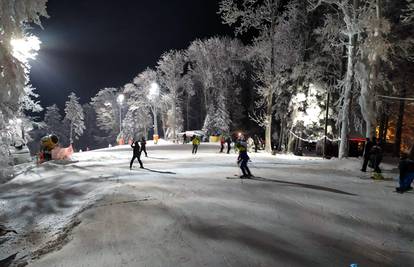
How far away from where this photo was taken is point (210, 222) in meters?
9.02

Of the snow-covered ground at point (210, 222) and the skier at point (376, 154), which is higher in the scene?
the skier at point (376, 154)

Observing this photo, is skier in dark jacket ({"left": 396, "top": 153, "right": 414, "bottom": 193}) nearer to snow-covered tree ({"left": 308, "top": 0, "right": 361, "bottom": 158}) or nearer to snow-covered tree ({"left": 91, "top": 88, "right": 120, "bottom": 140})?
snow-covered tree ({"left": 308, "top": 0, "right": 361, "bottom": 158})

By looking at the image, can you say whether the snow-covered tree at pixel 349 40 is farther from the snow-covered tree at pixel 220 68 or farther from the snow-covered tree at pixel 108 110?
the snow-covered tree at pixel 108 110

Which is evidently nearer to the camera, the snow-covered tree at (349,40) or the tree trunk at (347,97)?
the snow-covered tree at (349,40)

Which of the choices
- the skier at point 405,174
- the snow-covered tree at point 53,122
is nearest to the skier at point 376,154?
the skier at point 405,174

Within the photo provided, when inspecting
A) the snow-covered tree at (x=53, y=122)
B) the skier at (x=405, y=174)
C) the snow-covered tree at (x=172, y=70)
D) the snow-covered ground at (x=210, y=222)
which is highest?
the snow-covered tree at (x=172, y=70)

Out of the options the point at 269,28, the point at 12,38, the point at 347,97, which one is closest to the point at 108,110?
the point at 269,28

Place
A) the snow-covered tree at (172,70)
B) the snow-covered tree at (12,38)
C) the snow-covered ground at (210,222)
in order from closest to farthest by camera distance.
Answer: the snow-covered ground at (210,222) → the snow-covered tree at (12,38) → the snow-covered tree at (172,70)

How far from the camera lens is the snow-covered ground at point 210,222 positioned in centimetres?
735

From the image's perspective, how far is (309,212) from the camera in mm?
10188

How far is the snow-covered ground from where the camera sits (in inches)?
289

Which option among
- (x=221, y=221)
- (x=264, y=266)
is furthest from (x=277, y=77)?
(x=264, y=266)

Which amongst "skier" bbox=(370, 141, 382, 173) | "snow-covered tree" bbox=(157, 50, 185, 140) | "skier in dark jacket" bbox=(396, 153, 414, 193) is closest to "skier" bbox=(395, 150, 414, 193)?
"skier in dark jacket" bbox=(396, 153, 414, 193)

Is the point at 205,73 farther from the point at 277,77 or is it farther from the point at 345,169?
the point at 345,169
